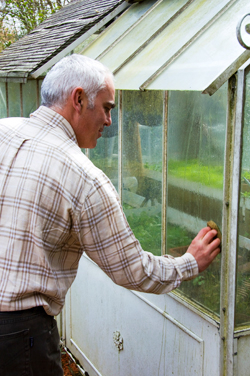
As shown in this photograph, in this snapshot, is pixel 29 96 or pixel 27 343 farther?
pixel 29 96

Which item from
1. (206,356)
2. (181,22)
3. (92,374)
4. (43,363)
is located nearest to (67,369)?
(92,374)

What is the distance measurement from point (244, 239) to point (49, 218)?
1291 millimetres

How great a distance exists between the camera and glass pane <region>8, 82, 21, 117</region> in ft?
20.7

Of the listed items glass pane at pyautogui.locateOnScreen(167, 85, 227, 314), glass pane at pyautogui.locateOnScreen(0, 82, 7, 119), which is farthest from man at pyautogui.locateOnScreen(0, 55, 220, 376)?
glass pane at pyautogui.locateOnScreen(0, 82, 7, 119)

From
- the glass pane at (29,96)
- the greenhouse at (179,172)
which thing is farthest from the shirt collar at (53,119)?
the glass pane at (29,96)

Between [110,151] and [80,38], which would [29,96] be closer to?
[80,38]

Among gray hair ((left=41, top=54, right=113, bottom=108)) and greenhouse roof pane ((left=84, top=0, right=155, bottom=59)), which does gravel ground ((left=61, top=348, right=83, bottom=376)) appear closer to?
greenhouse roof pane ((left=84, top=0, right=155, bottom=59))

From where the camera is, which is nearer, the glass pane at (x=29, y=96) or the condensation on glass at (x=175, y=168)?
the condensation on glass at (x=175, y=168)

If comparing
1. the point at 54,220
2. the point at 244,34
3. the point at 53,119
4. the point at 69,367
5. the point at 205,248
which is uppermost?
the point at 244,34

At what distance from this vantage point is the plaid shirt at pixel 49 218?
6.84ft

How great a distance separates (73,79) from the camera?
7.37 ft

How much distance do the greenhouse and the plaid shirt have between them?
0.85 metres

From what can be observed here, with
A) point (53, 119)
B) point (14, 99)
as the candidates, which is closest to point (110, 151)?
point (53, 119)

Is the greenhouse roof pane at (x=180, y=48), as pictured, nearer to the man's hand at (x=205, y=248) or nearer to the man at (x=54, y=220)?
the man at (x=54, y=220)
